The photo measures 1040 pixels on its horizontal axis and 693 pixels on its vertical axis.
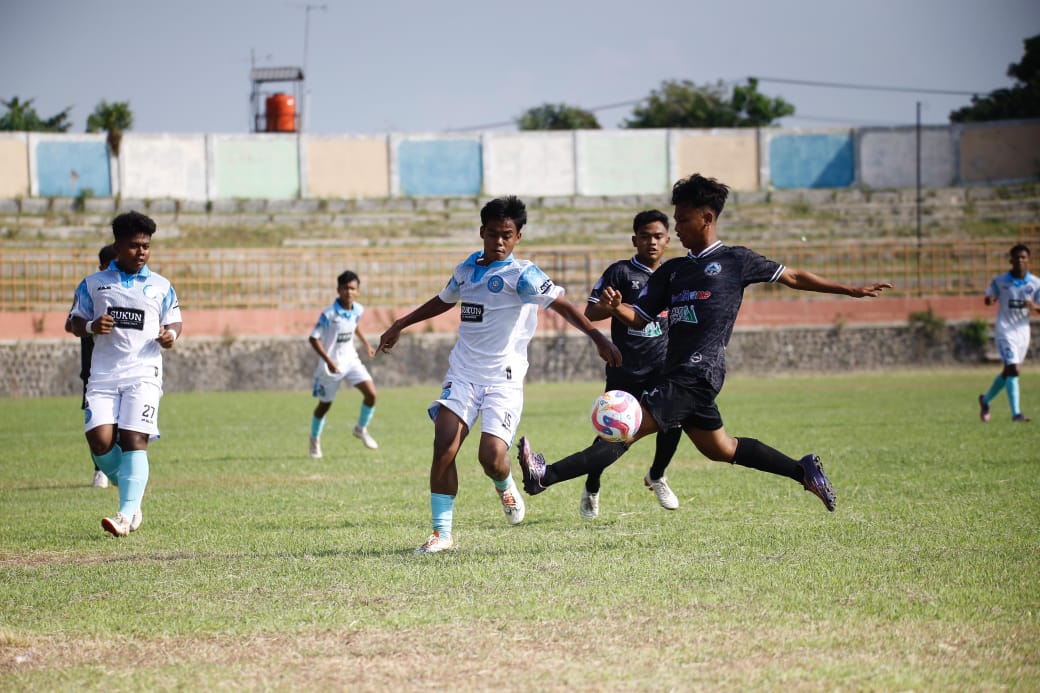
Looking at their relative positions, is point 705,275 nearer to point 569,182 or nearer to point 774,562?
point 774,562

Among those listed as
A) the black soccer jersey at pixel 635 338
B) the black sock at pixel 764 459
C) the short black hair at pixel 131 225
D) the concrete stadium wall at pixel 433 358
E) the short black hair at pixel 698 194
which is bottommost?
the concrete stadium wall at pixel 433 358

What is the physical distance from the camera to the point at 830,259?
30.2m

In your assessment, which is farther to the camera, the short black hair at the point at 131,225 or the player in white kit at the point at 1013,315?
the player in white kit at the point at 1013,315

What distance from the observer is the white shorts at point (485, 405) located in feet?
22.2

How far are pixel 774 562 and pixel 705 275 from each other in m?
1.76

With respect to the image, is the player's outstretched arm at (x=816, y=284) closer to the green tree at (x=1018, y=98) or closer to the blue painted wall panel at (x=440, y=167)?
the blue painted wall panel at (x=440, y=167)

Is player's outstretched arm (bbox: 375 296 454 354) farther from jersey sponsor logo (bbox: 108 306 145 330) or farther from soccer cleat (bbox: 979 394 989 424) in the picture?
soccer cleat (bbox: 979 394 989 424)

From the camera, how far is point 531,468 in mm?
6727

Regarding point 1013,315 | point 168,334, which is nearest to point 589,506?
point 168,334

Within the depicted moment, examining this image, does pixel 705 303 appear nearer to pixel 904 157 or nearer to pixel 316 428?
pixel 316 428

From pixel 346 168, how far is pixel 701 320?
3839 centimetres

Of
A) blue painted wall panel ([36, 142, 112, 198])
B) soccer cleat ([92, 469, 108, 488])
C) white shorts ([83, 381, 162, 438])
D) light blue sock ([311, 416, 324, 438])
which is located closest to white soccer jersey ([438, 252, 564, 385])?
white shorts ([83, 381, 162, 438])

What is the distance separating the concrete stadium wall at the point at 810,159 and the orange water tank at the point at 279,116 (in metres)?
20.0

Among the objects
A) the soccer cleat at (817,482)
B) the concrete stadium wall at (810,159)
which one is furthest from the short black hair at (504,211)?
the concrete stadium wall at (810,159)
